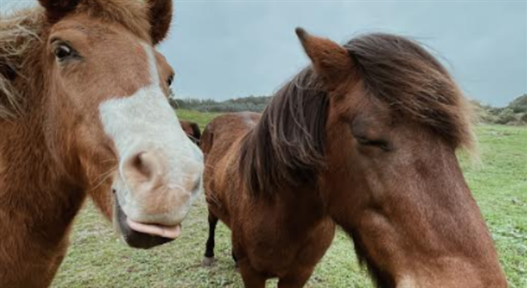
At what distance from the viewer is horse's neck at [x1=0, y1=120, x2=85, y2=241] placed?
210 cm

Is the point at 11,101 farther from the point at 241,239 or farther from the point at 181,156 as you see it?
the point at 241,239

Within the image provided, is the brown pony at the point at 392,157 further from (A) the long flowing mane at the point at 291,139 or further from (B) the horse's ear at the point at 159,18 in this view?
(B) the horse's ear at the point at 159,18

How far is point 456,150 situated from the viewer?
1953mm

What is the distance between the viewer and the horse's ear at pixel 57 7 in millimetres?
1928

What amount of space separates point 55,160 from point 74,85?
0.52 meters

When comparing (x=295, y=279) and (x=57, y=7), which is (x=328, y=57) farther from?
(x=295, y=279)

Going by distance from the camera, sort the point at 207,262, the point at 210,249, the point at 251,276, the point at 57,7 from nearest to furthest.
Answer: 1. the point at 57,7
2. the point at 251,276
3. the point at 207,262
4. the point at 210,249

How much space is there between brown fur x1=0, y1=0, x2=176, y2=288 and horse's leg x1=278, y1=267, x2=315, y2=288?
186 cm

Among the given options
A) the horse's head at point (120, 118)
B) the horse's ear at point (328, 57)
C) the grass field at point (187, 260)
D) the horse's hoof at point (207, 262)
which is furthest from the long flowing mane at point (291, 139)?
the horse's hoof at point (207, 262)

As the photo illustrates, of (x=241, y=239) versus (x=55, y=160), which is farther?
(x=241, y=239)

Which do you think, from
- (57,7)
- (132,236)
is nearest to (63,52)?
(57,7)

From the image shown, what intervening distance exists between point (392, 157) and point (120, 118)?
1.19 metres

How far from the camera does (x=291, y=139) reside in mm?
2355

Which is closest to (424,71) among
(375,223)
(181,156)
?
(375,223)
